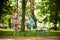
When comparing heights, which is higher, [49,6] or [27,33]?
[49,6]

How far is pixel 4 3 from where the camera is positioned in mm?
25141

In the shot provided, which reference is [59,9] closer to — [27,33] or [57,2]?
[57,2]

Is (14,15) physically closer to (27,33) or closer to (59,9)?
(27,33)

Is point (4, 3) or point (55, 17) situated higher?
point (4, 3)

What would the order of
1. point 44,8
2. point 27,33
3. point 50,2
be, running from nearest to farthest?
point 27,33 → point 50,2 → point 44,8

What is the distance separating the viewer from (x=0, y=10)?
25.1 meters

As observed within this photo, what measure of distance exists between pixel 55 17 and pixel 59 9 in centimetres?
249

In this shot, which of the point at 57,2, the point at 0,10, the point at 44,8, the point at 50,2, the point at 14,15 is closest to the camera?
the point at 14,15

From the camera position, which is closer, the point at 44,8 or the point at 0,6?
the point at 0,6

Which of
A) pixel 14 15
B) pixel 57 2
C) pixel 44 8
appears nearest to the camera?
pixel 14 15

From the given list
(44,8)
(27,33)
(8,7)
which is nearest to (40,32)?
(27,33)

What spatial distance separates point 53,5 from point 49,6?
2.53ft

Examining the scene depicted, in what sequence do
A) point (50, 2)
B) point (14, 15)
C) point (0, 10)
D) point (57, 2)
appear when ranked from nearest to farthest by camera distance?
point (14, 15) → point (0, 10) → point (57, 2) → point (50, 2)

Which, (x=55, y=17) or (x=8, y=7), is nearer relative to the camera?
(x=8, y=7)
